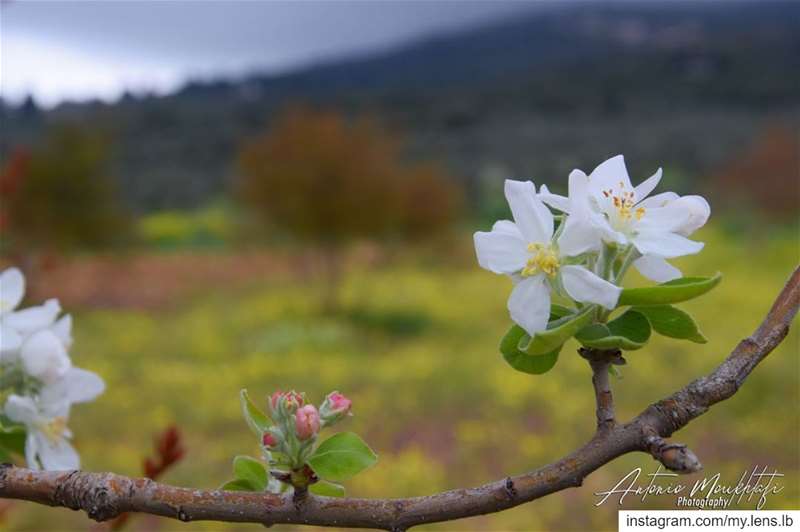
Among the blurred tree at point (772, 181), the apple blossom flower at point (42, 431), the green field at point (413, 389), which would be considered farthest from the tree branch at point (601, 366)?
the blurred tree at point (772, 181)

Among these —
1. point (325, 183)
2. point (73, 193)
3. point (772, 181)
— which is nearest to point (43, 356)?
point (325, 183)

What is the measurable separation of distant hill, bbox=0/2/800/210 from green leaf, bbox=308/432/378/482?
12.6 metres

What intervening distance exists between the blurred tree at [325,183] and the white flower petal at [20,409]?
7021 mm

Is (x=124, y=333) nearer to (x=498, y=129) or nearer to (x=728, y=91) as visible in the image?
(x=498, y=129)

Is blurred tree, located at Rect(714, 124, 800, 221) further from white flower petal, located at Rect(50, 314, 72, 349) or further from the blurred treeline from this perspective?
white flower petal, located at Rect(50, 314, 72, 349)

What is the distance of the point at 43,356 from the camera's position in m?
0.71

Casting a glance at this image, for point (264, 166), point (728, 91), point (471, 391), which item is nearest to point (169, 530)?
point (471, 391)

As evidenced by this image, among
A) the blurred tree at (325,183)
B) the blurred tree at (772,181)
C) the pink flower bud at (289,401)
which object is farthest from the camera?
the blurred tree at (772,181)

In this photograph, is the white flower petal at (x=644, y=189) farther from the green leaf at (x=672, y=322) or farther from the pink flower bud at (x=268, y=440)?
the pink flower bud at (x=268, y=440)

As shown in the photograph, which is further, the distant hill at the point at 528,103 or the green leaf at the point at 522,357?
the distant hill at the point at 528,103

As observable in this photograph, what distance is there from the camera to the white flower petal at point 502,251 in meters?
0.53

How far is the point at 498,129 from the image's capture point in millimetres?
24109

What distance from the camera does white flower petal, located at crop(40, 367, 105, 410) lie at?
2.41 ft

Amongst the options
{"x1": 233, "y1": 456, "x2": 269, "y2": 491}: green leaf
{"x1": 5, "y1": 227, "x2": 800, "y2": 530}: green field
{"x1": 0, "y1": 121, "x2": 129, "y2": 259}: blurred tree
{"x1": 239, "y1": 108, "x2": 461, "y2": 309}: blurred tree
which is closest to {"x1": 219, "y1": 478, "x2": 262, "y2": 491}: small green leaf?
{"x1": 233, "y1": 456, "x2": 269, "y2": 491}: green leaf
